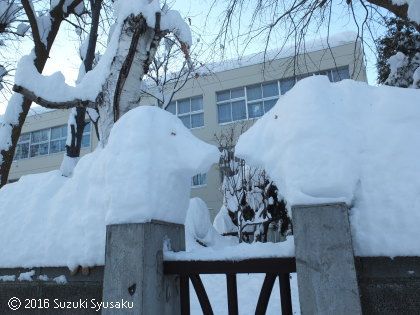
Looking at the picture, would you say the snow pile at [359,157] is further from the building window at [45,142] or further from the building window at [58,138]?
the building window at [58,138]

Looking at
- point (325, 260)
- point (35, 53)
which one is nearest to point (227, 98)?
point (35, 53)

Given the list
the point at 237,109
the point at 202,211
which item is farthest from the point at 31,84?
the point at 237,109

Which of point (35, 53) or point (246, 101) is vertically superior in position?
point (246, 101)

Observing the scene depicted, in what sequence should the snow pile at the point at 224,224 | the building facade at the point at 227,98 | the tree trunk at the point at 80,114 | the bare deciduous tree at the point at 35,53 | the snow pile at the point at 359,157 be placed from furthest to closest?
the building facade at the point at 227,98, the snow pile at the point at 224,224, the tree trunk at the point at 80,114, the bare deciduous tree at the point at 35,53, the snow pile at the point at 359,157

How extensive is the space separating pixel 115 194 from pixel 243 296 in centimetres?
421

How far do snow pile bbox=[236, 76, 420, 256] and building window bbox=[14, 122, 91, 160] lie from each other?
74.8 feet

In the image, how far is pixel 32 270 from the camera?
126 inches

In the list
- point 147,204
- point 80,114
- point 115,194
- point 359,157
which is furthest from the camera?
point 80,114

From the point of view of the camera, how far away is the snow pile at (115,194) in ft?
8.61

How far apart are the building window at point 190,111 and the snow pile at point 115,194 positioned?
1709cm

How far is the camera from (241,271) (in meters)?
2.28

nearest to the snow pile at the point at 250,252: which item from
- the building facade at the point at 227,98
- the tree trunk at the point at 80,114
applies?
the tree trunk at the point at 80,114

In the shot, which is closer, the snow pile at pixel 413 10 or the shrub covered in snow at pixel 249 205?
the snow pile at pixel 413 10

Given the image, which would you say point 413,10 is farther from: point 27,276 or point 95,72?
point 27,276
